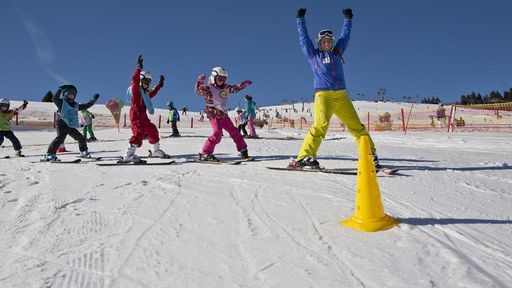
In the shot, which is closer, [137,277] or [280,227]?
[137,277]

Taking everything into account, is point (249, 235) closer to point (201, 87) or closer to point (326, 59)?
point (326, 59)

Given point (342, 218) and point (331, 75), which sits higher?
point (331, 75)

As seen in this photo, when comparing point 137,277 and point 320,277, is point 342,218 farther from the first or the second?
point 137,277

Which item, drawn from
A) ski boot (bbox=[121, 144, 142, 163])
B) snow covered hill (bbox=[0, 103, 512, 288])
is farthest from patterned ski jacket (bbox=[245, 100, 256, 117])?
snow covered hill (bbox=[0, 103, 512, 288])

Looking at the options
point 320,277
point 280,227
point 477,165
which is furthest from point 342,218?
point 477,165

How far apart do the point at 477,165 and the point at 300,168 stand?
3.16m

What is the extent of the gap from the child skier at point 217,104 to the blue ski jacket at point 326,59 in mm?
1938

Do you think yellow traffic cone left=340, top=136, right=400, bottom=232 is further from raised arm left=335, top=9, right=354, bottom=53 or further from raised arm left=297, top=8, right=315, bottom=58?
raised arm left=335, top=9, right=354, bottom=53

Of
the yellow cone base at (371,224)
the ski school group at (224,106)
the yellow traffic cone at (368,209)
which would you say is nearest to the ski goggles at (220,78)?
the ski school group at (224,106)

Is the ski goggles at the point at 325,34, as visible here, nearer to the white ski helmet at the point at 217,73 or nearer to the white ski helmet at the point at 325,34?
the white ski helmet at the point at 325,34

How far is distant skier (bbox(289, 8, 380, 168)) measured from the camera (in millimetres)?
5594

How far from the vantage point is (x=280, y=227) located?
2.79 m

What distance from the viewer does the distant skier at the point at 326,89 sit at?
5.59 metres

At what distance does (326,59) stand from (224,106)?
2.48 meters
